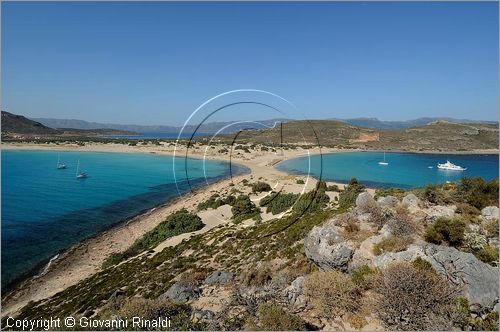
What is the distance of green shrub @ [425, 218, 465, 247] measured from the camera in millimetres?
13234

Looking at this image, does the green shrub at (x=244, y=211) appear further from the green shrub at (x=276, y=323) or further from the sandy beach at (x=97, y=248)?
the green shrub at (x=276, y=323)

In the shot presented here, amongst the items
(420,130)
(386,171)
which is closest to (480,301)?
(386,171)

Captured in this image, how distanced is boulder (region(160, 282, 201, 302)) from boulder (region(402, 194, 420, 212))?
12.6m

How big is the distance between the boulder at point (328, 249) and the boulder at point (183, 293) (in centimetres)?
564

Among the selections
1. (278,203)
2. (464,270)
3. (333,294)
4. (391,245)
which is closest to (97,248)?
(278,203)

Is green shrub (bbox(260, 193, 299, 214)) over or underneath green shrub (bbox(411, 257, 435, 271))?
underneath

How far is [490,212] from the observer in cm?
1581

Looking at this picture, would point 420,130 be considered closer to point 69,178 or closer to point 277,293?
point 69,178

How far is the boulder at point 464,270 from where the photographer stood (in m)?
9.70

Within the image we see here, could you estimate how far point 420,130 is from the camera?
174m

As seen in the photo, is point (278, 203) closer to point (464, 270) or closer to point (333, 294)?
point (333, 294)

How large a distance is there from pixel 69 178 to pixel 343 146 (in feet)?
397

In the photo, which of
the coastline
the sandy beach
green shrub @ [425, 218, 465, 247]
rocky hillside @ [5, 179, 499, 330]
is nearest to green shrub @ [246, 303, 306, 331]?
rocky hillside @ [5, 179, 499, 330]

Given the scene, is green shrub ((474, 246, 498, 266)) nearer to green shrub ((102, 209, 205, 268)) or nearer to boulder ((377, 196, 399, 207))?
boulder ((377, 196, 399, 207))
